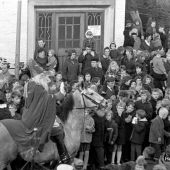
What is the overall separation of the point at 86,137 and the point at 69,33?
27.7ft

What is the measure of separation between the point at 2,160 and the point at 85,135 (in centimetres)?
333

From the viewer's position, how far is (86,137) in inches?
593

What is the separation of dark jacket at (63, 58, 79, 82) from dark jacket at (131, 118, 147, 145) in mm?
4213

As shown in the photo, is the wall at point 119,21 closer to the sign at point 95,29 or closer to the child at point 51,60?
the sign at point 95,29

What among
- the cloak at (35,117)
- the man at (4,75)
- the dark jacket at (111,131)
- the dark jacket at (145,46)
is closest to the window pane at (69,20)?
the dark jacket at (145,46)

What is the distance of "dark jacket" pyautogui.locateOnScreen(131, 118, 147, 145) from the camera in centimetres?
1580

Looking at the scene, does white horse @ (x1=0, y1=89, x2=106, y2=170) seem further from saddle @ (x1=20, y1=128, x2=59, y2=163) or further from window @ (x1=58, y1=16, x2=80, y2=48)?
window @ (x1=58, y1=16, x2=80, y2=48)

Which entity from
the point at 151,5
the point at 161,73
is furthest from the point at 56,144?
the point at 151,5

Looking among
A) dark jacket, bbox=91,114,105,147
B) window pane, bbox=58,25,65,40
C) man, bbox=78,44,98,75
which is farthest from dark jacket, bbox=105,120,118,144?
window pane, bbox=58,25,65,40

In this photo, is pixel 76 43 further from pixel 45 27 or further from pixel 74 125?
pixel 74 125

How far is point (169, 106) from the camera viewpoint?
16.5m

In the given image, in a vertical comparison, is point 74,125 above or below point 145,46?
below

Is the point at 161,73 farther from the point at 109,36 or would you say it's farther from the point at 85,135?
the point at 85,135

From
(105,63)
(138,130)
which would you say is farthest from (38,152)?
(105,63)
